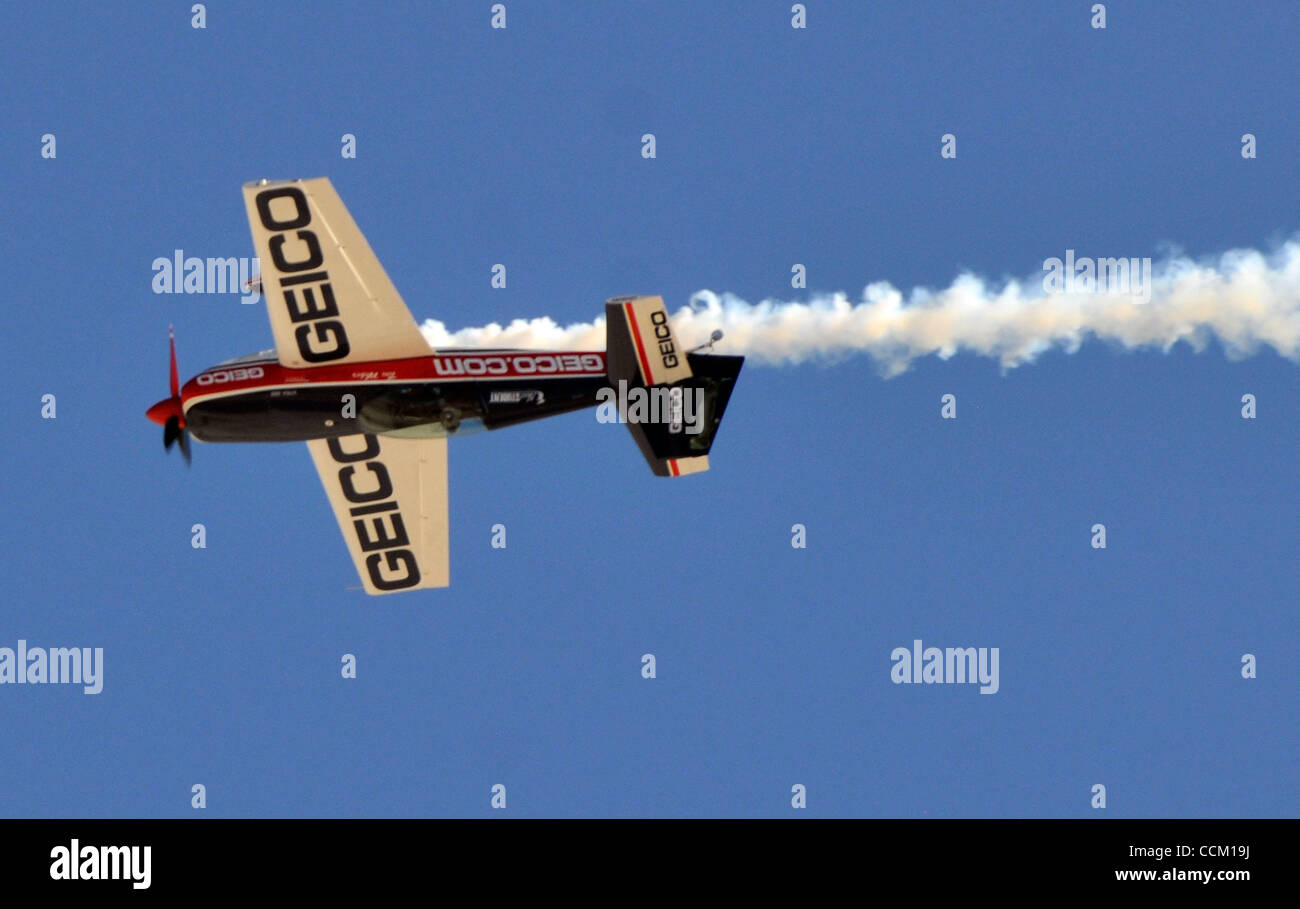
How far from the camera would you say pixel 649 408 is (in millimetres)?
29688

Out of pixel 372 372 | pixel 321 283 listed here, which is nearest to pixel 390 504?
pixel 372 372

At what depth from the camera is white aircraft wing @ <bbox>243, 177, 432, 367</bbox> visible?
98.5ft

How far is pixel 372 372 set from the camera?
100 feet

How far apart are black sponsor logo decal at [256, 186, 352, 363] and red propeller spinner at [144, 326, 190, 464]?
2.37 meters

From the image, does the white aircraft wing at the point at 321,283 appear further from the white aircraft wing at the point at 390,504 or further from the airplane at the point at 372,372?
the white aircraft wing at the point at 390,504

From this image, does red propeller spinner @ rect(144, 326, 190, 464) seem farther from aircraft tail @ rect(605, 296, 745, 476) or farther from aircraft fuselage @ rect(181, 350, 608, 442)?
aircraft tail @ rect(605, 296, 745, 476)

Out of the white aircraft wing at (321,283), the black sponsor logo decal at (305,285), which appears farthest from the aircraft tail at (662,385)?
the black sponsor logo decal at (305,285)

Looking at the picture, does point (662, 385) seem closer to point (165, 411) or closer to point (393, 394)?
point (393, 394)

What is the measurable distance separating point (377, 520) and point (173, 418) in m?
3.83

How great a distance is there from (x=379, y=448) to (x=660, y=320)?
20.2 ft

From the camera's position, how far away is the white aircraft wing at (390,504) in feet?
108

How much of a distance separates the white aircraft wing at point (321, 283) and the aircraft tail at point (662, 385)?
128 inches
